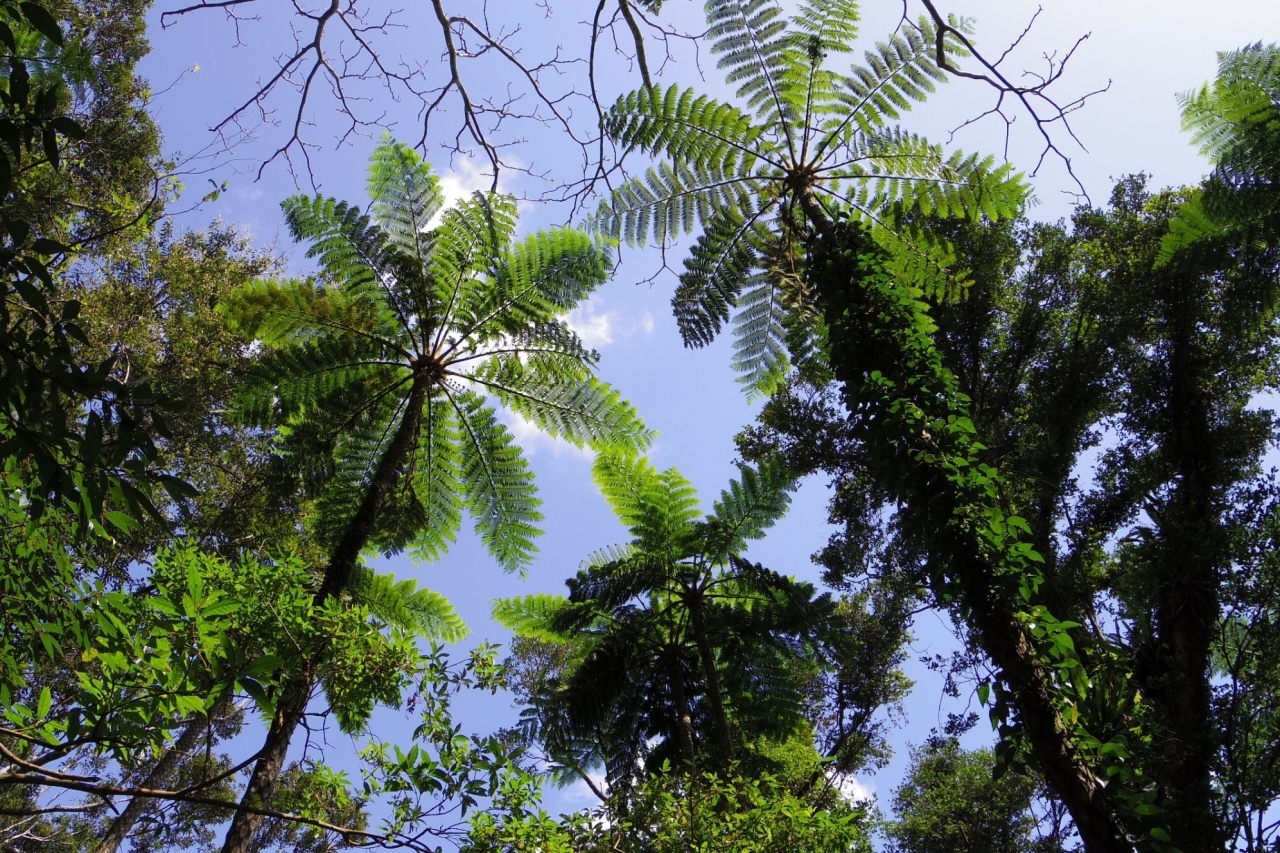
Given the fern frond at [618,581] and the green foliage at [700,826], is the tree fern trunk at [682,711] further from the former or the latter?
the green foliage at [700,826]

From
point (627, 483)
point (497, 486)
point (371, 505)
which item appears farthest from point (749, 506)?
point (371, 505)

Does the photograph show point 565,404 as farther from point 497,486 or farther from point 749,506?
point 749,506

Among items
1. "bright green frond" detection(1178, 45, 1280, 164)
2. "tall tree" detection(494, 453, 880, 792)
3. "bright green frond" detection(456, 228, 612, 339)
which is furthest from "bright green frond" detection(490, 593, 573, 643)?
"bright green frond" detection(1178, 45, 1280, 164)

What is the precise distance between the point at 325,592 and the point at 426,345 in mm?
2288

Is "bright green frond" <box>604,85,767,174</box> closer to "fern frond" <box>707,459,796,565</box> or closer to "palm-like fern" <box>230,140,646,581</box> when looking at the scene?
"palm-like fern" <box>230,140,646,581</box>

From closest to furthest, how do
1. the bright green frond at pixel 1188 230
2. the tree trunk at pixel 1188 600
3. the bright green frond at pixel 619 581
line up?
the tree trunk at pixel 1188 600
the bright green frond at pixel 619 581
the bright green frond at pixel 1188 230

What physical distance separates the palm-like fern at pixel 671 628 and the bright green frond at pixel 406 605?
0.71 m

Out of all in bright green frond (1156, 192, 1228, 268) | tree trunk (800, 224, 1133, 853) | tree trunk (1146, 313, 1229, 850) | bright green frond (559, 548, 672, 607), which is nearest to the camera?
tree trunk (800, 224, 1133, 853)

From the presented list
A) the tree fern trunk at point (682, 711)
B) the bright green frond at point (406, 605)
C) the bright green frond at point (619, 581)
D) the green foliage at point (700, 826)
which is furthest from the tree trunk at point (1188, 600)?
the bright green frond at point (406, 605)

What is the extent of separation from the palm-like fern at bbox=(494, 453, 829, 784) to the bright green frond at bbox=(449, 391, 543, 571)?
0.85m

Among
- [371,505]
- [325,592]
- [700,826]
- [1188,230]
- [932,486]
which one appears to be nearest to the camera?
[932,486]

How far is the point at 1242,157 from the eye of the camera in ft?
28.1

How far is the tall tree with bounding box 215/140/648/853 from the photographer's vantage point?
6996 mm

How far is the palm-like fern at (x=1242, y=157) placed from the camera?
27.0ft
